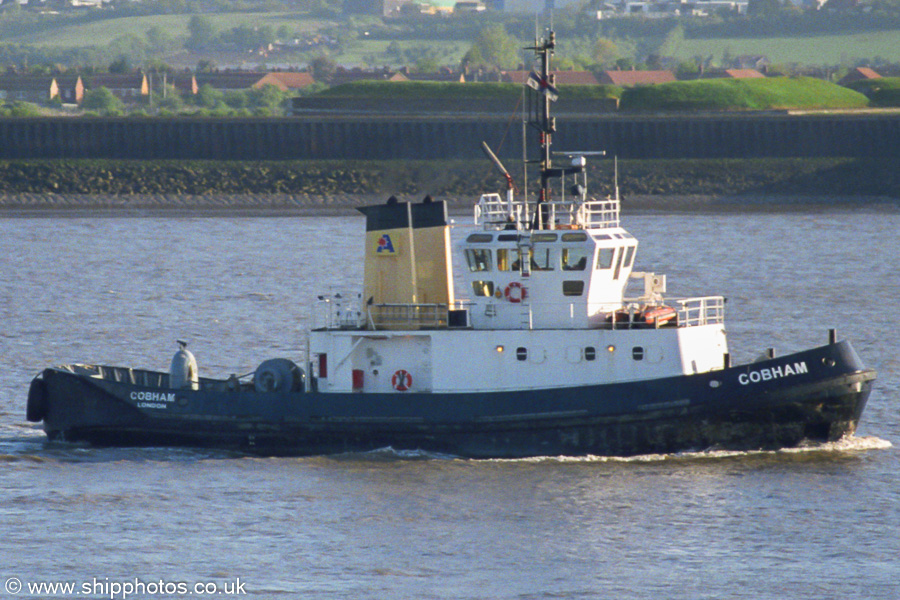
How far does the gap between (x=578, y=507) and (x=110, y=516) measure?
232 inches

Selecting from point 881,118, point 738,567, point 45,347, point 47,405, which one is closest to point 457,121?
point 881,118

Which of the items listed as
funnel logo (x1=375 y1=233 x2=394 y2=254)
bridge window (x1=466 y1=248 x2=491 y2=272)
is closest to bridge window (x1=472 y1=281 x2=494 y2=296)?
bridge window (x1=466 y1=248 x2=491 y2=272)

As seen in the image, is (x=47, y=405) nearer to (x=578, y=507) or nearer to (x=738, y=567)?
(x=578, y=507)

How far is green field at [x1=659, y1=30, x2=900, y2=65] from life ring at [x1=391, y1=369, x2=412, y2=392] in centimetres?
12207

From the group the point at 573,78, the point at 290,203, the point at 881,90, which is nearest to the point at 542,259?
the point at 290,203

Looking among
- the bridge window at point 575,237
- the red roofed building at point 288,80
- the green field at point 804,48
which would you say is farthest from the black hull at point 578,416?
the green field at point 804,48

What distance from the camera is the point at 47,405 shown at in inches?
788

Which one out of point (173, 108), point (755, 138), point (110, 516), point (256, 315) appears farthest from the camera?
point (173, 108)

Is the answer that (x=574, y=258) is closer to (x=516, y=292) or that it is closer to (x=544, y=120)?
(x=516, y=292)

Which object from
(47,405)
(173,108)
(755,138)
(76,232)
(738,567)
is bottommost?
(738,567)

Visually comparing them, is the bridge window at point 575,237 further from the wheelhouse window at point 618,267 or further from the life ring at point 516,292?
the life ring at point 516,292

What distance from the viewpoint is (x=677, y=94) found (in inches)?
2955

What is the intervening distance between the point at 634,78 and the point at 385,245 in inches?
3080

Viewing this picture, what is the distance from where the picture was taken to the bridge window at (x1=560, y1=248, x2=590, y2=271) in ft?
60.5
